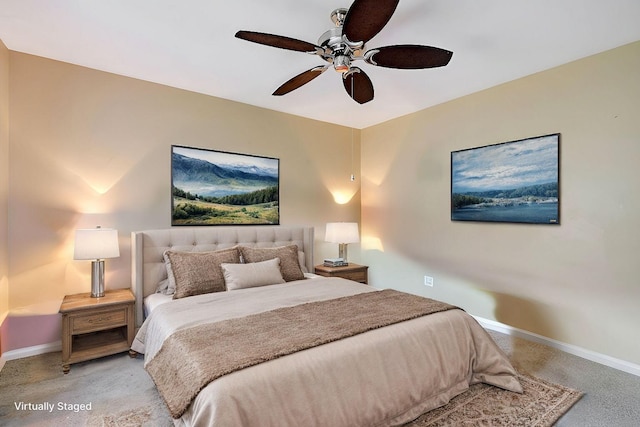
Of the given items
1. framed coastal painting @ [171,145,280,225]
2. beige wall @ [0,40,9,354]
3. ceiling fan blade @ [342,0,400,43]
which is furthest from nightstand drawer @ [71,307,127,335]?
ceiling fan blade @ [342,0,400,43]

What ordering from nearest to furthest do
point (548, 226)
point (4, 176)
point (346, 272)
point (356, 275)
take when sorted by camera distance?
point (4, 176) → point (548, 226) → point (346, 272) → point (356, 275)

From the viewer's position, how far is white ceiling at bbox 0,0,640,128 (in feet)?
7.13

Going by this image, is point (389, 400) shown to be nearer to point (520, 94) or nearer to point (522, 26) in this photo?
point (522, 26)

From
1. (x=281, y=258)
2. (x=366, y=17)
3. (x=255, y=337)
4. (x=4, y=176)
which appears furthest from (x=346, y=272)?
(x=4, y=176)

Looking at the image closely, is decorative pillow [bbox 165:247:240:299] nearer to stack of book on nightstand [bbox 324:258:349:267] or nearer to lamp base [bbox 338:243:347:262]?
stack of book on nightstand [bbox 324:258:349:267]

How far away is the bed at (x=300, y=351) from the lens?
1.51 metres

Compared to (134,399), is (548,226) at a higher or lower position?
higher

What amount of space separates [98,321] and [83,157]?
1.50m

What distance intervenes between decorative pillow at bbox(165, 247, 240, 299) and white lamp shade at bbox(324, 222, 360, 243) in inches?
60.9

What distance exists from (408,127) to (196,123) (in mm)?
2689

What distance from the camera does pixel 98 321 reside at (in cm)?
270

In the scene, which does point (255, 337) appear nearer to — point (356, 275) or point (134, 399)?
point (134, 399)

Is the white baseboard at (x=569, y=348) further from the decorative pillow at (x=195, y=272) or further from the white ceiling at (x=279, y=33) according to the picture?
the decorative pillow at (x=195, y=272)

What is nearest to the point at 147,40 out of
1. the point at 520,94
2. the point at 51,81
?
the point at 51,81
